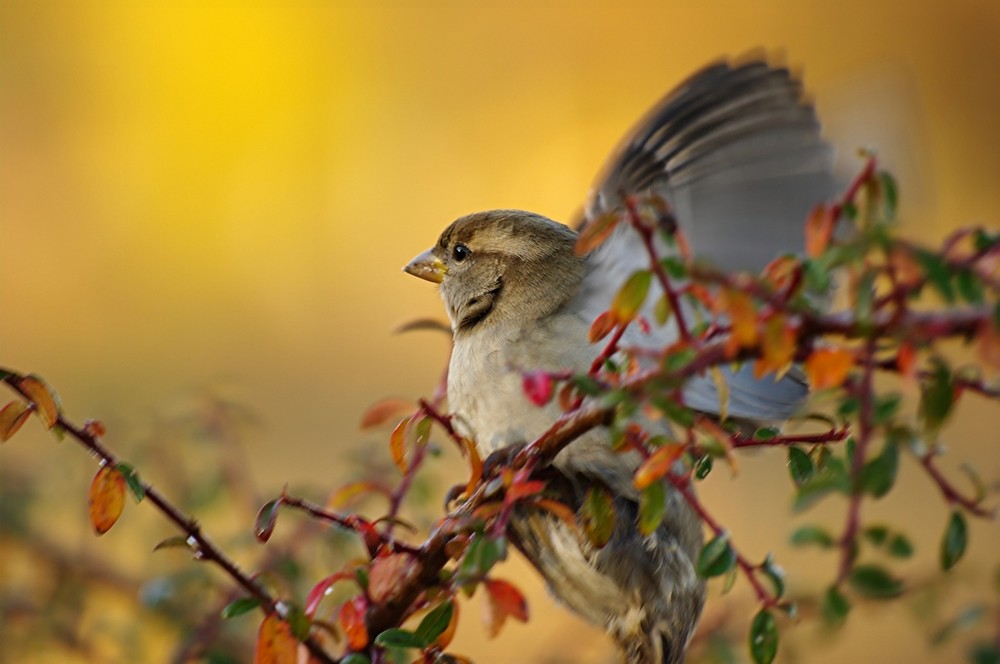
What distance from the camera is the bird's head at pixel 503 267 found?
149cm

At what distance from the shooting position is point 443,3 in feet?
14.0

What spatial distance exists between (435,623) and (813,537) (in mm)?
296

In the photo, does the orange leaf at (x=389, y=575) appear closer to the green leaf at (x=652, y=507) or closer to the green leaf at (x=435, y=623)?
the green leaf at (x=435, y=623)

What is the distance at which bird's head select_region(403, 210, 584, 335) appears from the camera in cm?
149

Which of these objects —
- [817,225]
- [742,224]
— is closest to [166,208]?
[742,224]

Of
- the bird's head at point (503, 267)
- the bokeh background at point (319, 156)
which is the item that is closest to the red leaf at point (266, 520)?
the bird's head at point (503, 267)

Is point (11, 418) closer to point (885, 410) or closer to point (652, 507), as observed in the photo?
point (652, 507)

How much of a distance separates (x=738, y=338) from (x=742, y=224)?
612 mm

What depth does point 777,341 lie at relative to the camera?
2.14ft

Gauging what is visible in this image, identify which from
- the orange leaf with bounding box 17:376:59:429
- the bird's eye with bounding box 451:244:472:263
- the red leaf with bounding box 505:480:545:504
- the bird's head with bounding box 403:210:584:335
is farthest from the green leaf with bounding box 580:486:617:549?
the bird's eye with bounding box 451:244:472:263

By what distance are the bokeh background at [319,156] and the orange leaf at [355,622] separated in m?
2.49

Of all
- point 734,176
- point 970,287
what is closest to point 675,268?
point 970,287

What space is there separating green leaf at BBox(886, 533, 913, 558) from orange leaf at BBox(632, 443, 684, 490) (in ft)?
0.42

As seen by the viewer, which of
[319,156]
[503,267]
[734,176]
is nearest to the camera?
[734,176]
